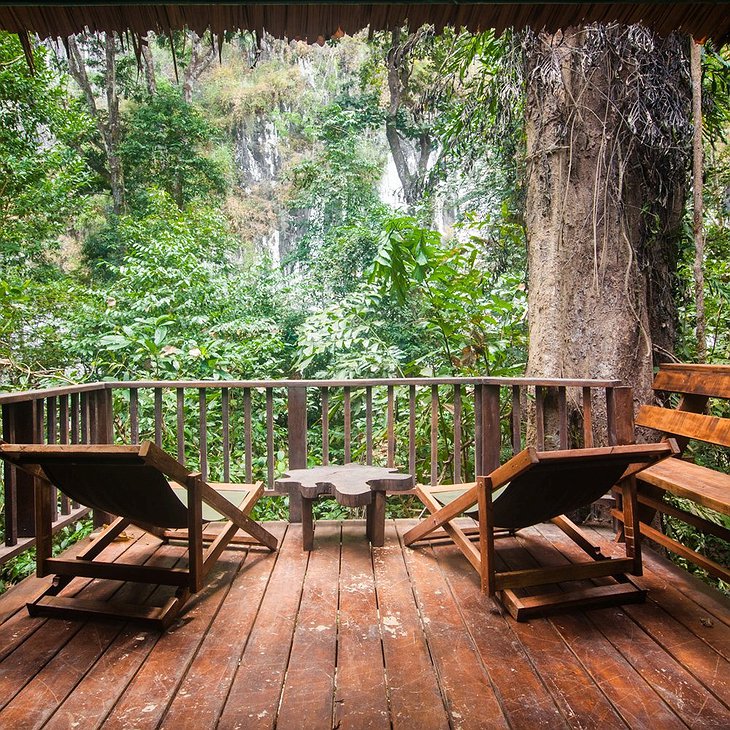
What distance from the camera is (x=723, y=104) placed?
4.05 meters

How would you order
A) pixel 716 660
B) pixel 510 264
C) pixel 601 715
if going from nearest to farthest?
pixel 601 715, pixel 716 660, pixel 510 264

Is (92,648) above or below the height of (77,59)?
below

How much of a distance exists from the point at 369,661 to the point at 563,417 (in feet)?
6.69

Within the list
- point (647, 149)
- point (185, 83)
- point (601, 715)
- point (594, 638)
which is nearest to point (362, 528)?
point (594, 638)

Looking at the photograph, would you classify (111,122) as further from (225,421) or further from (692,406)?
(692,406)

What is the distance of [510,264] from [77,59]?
35.4 feet

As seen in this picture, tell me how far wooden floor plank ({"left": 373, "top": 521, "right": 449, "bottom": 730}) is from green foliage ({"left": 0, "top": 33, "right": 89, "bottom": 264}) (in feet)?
23.2

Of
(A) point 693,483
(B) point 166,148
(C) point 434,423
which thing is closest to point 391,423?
(C) point 434,423

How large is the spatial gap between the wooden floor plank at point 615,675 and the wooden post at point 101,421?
2.65 meters

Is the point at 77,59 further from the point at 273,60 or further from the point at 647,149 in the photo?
the point at 647,149

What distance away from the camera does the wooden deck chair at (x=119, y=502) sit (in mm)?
1905

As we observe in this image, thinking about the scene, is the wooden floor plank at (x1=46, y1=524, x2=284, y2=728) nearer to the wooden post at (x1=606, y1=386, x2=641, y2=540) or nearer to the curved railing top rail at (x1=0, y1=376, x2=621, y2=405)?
the curved railing top rail at (x1=0, y1=376, x2=621, y2=405)

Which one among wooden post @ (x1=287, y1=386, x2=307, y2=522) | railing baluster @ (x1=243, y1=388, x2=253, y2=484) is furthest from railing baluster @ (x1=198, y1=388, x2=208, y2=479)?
wooden post @ (x1=287, y1=386, x2=307, y2=522)

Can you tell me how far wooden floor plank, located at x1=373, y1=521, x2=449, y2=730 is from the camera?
4.78 feet
